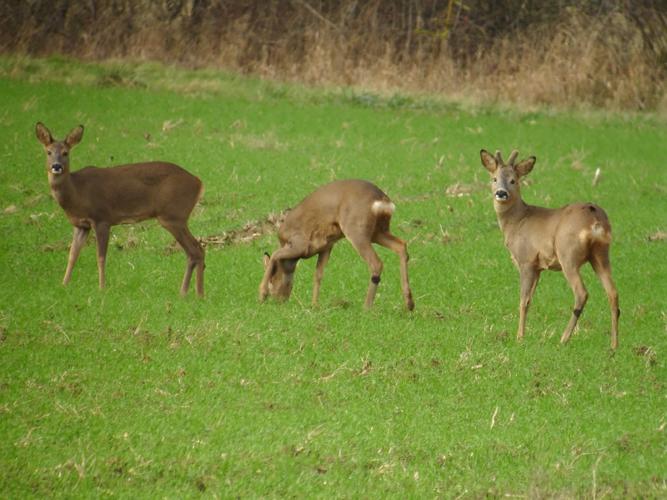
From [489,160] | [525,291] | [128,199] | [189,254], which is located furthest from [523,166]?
[128,199]

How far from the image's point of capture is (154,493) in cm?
719

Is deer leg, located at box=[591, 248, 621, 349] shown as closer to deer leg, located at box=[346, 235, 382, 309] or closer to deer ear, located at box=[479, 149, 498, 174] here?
deer ear, located at box=[479, 149, 498, 174]

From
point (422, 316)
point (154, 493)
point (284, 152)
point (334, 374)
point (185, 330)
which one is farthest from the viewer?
point (284, 152)

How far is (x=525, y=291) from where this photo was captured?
10.5 m

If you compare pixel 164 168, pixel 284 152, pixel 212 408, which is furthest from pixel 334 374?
pixel 284 152

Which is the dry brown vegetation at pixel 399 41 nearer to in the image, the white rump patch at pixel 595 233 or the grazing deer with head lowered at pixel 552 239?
the grazing deer with head lowered at pixel 552 239

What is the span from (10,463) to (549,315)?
5.49 m

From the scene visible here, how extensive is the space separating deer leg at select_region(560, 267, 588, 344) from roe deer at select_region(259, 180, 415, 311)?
126cm

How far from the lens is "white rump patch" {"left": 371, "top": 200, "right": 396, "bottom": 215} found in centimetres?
1091

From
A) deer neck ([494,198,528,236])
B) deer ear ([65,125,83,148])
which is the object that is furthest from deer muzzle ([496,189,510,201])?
deer ear ([65,125,83,148])

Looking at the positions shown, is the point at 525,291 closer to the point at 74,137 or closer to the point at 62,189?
the point at 62,189

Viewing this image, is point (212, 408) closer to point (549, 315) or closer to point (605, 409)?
point (605, 409)

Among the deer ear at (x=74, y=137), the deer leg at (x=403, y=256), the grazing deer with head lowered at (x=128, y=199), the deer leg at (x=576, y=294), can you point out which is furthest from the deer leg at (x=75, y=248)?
the deer leg at (x=576, y=294)

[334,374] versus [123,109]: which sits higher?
[334,374]
